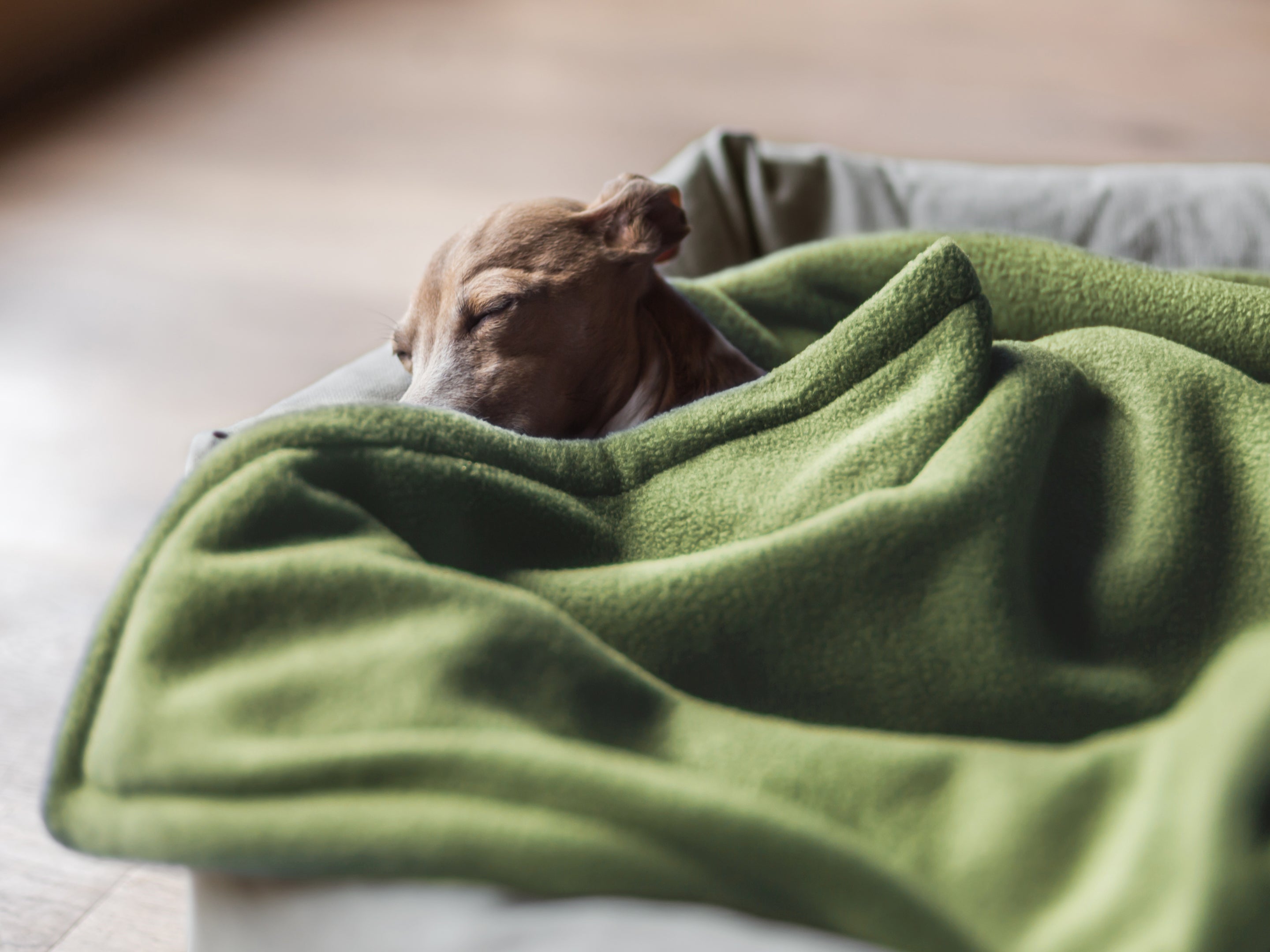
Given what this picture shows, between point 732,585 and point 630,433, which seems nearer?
point 732,585

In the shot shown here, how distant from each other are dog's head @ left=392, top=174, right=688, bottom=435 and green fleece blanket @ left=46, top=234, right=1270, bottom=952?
0.27 m

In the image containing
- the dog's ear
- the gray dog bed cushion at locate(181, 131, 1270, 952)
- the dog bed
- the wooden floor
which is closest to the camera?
the dog bed

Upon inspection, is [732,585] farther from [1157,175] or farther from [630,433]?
Result: [1157,175]

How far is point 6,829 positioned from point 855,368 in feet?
3.30

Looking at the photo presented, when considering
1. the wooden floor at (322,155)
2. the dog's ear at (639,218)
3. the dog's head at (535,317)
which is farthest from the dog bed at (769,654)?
the wooden floor at (322,155)

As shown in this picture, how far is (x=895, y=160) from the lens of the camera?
1788mm

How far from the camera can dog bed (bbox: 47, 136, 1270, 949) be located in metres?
0.60

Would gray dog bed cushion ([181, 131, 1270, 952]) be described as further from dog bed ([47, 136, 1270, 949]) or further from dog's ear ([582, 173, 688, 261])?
dog bed ([47, 136, 1270, 949])

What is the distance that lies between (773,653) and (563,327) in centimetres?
57

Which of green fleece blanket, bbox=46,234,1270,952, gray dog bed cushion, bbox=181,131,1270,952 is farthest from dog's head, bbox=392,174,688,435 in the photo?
green fleece blanket, bbox=46,234,1270,952

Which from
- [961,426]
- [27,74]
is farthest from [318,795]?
[27,74]

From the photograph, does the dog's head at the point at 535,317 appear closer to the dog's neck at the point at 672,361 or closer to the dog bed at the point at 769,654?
the dog's neck at the point at 672,361

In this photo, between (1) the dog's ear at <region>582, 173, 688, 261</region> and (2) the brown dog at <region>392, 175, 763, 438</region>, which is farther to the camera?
(1) the dog's ear at <region>582, 173, 688, 261</region>

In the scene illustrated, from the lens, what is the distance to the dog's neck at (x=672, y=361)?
122 centimetres
